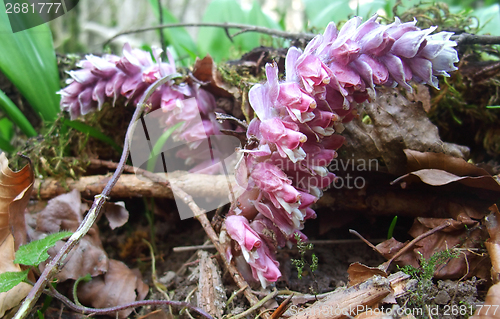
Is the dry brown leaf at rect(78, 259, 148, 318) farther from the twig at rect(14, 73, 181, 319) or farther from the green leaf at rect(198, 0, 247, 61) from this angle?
the green leaf at rect(198, 0, 247, 61)

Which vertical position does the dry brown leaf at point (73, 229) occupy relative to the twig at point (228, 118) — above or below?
below

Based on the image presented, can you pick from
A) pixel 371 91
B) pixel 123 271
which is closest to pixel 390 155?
pixel 371 91

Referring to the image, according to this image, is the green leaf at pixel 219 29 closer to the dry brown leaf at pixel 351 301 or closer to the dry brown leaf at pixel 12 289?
the dry brown leaf at pixel 12 289

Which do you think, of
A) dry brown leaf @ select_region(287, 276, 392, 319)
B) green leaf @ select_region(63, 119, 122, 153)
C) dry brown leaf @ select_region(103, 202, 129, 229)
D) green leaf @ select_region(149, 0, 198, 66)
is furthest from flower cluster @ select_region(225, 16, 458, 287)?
green leaf @ select_region(149, 0, 198, 66)

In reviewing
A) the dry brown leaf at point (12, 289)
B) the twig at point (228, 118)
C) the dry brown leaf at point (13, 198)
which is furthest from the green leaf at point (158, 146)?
→ the dry brown leaf at point (12, 289)

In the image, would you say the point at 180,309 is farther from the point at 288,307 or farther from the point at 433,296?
the point at 433,296
